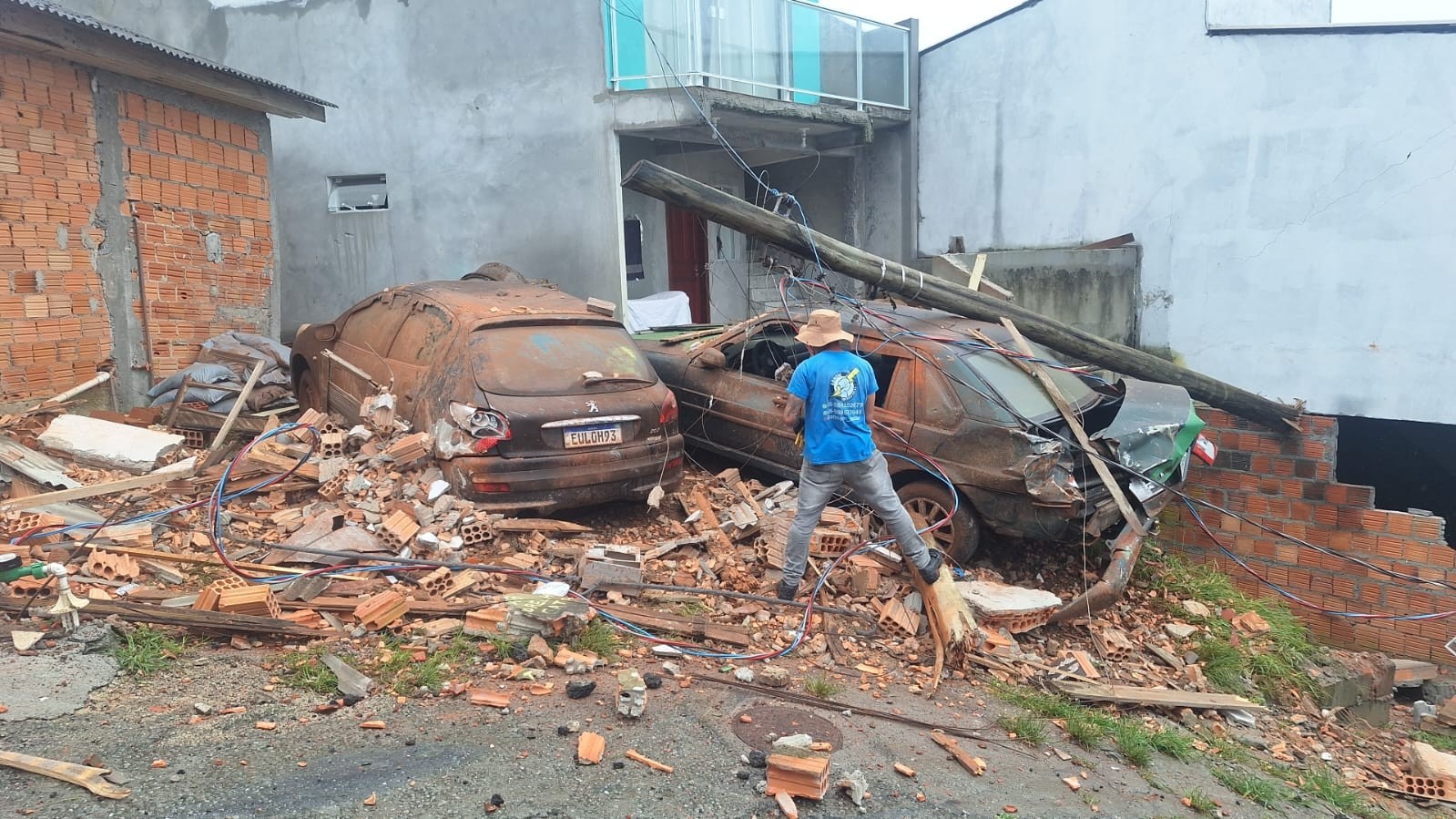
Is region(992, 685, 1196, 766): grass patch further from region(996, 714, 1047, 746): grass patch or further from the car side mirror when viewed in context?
the car side mirror

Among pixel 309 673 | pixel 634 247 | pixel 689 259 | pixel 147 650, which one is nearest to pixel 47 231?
pixel 147 650

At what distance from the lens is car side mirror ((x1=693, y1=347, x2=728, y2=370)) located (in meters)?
7.32

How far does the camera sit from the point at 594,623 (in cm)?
461

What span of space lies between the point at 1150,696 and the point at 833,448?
227 cm

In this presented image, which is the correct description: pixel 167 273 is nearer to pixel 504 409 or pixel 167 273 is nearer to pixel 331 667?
pixel 504 409

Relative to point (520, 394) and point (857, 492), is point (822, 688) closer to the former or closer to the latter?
point (857, 492)

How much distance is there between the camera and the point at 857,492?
5.31 meters

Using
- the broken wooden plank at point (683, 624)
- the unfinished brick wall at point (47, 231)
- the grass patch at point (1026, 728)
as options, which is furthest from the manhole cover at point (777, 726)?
the unfinished brick wall at point (47, 231)

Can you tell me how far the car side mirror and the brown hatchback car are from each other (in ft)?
2.35

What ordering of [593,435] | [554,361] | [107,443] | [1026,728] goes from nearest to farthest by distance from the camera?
[1026,728], [593,435], [554,361], [107,443]

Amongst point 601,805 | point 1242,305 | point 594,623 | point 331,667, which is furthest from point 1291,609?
point 331,667

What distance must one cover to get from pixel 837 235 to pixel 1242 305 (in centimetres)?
610

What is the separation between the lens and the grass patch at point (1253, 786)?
4227 mm

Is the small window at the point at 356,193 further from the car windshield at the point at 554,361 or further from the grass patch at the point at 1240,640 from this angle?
the grass patch at the point at 1240,640
